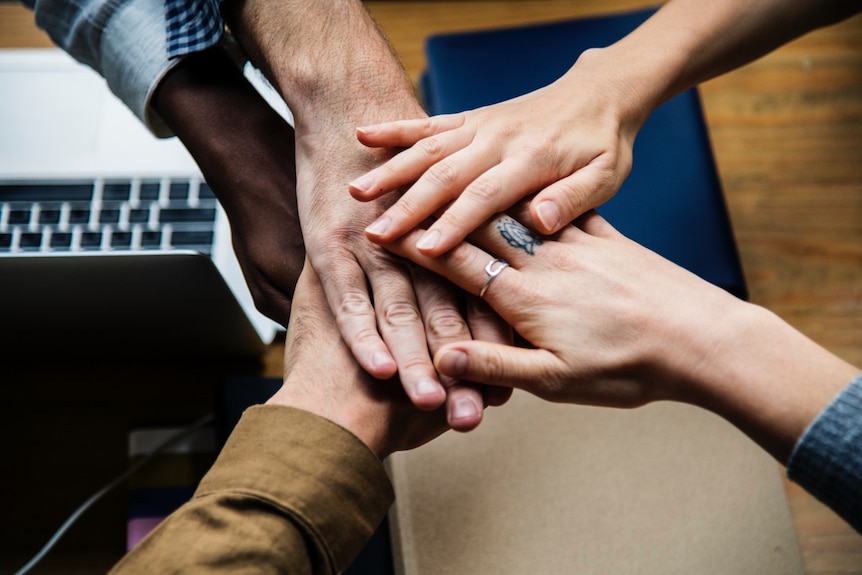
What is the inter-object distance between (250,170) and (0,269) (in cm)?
24

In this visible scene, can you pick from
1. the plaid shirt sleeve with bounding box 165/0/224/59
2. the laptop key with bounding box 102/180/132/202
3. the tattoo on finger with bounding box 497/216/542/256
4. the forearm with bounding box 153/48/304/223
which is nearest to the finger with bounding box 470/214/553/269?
the tattoo on finger with bounding box 497/216/542/256

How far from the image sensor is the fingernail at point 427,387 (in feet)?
1.87

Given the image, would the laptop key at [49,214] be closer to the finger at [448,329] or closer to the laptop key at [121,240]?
the laptop key at [121,240]

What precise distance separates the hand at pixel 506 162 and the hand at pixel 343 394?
11 centimetres

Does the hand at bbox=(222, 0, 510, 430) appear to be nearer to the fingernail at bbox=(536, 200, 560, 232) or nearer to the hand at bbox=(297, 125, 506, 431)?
the hand at bbox=(297, 125, 506, 431)

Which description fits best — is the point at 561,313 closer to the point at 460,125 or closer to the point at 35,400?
the point at 460,125

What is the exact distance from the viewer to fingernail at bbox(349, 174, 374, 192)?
2.06 feet

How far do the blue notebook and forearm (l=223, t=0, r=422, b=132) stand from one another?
7.4 inches

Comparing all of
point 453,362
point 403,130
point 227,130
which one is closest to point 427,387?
point 453,362

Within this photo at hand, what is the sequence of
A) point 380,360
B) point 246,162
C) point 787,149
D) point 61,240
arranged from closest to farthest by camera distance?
point 380,360
point 246,162
point 61,240
point 787,149

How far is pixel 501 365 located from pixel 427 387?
63 millimetres

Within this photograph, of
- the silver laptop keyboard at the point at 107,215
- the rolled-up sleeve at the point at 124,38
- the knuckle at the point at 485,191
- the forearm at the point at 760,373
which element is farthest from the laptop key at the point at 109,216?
the forearm at the point at 760,373

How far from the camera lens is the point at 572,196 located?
645mm

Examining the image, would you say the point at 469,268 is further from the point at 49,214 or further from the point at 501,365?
the point at 49,214
